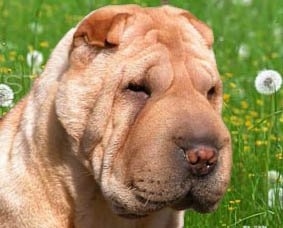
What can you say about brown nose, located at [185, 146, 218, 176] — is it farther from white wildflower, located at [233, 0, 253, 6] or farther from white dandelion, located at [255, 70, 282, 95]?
white wildflower, located at [233, 0, 253, 6]

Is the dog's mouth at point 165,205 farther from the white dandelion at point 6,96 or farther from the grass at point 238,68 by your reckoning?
the white dandelion at point 6,96

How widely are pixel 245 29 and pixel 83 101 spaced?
18.7ft

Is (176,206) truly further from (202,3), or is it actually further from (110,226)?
(202,3)

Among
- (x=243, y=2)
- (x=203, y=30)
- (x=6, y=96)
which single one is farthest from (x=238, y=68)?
(x=203, y=30)

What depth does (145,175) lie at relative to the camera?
4059 millimetres

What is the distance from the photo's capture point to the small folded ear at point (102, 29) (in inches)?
166

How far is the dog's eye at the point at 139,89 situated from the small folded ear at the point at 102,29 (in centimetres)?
16

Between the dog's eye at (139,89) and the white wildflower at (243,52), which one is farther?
the white wildflower at (243,52)

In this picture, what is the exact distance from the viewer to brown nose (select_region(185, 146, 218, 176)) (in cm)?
399

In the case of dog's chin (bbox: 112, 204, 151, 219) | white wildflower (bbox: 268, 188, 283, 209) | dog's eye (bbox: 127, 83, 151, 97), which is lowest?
white wildflower (bbox: 268, 188, 283, 209)

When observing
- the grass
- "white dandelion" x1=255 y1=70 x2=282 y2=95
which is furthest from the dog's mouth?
"white dandelion" x1=255 y1=70 x2=282 y2=95

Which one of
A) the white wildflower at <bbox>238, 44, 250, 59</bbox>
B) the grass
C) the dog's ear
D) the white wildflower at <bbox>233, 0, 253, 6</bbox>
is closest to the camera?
the dog's ear

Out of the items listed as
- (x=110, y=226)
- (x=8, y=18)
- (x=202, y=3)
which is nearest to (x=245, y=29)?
(x=202, y=3)

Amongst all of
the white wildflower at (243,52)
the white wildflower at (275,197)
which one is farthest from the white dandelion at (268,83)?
the white wildflower at (243,52)
